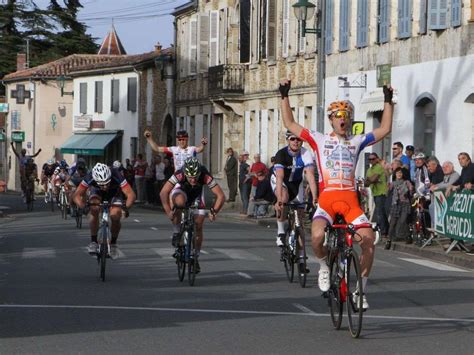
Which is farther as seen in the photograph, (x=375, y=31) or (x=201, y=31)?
(x=201, y=31)

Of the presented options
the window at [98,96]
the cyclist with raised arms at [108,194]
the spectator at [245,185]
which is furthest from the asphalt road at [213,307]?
the window at [98,96]

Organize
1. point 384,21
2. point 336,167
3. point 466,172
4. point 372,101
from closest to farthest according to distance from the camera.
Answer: point 336,167, point 466,172, point 384,21, point 372,101

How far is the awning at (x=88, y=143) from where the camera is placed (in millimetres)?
76375

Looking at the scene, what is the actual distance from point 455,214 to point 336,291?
43.3 feet

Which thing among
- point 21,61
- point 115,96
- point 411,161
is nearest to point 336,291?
point 411,161

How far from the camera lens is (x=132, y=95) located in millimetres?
73750

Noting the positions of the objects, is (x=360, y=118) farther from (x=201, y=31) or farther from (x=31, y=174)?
(x=201, y=31)

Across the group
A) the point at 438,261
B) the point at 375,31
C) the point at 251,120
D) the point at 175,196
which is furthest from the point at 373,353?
the point at 251,120

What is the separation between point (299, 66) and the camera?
1821 inches

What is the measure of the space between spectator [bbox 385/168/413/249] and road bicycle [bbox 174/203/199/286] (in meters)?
10.1

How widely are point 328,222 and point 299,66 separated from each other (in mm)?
33911

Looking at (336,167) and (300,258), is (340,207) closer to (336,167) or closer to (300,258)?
(336,167)

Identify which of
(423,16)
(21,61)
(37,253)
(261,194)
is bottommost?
(37,253)

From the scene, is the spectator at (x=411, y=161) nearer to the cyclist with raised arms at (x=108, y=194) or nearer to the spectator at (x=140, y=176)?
the cyclist with raised arms at (x=108, y=194)
